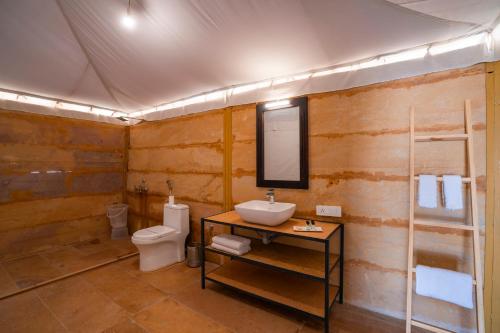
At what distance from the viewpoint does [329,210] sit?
7.09ft

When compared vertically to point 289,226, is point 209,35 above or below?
above

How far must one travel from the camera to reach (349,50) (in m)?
1.86

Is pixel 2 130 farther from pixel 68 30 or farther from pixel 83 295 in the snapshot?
pixel 83 295

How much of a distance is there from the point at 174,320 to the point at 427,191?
233cm

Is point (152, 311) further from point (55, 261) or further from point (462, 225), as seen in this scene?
point (462, 225)

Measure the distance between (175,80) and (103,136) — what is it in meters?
2.32

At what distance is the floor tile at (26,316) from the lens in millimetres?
1795

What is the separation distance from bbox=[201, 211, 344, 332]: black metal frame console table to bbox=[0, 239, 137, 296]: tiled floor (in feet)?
5.90

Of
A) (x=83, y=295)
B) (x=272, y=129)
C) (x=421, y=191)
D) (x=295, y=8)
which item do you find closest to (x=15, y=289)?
(x=83, y=295)

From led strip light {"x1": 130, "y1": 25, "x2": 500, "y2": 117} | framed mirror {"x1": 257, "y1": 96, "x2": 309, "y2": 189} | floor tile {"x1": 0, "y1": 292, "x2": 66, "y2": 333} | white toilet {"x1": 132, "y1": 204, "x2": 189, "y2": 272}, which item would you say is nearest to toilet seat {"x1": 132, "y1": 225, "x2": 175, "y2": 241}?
white toilet {"x1": 132, "y1": 204, "x2": 189, "y2": 272}

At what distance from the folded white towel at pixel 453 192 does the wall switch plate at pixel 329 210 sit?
0.79m

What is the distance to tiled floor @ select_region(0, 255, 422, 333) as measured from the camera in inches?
71.6

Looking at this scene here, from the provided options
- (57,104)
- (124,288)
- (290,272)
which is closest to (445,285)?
(290,272)

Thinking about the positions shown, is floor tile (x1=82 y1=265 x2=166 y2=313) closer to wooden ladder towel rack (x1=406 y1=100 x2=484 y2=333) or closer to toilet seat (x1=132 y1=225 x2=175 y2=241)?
toilet seat (x1=132 y1=225 x2=175 y2=241)
